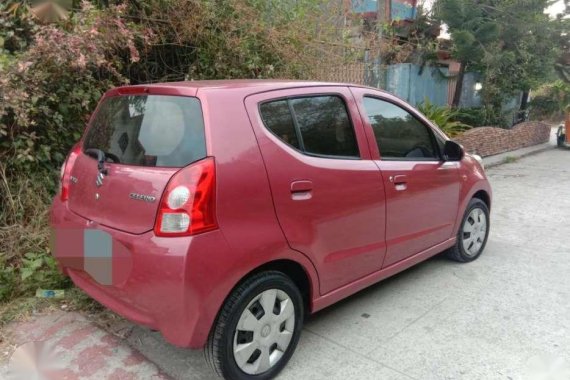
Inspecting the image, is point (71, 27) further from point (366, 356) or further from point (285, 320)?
point (366, 356)

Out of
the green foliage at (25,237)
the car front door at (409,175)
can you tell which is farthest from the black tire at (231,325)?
the green foliage at (25,237)

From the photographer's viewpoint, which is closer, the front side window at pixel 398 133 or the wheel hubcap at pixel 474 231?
the front side window at pixel 398 133

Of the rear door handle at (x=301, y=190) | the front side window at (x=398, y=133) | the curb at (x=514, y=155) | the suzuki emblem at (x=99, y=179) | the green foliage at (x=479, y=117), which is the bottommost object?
the curb at (x=514, y=155)

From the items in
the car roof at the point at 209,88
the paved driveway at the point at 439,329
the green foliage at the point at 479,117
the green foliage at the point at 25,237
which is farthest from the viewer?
the green foliage at the point at 479,117

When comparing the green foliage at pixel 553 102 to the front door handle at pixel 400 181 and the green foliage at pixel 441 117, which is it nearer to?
the green foliage at pixel 441 117

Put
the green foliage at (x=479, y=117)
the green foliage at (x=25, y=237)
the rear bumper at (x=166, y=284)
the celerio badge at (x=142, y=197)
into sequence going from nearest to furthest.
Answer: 1. the rear bumper at (x=166, y=284)
2. the celerio badge at (x=142, y=197)
3. the green foliage at (x=25, y=237)
4. the green foliage at (x=479, y=117)

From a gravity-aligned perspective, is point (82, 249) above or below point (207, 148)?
below

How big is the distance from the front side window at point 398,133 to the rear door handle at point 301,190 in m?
0.84

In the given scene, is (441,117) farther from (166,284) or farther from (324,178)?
(166,284)

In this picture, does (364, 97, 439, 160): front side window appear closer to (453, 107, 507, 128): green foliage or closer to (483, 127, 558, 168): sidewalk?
(483, 127, 558, 168): sidewalk

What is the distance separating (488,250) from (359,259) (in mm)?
2370

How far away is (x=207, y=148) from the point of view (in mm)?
2311

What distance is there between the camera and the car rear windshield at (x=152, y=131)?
236cm

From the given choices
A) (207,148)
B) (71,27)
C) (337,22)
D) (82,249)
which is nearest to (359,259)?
(207,148)
